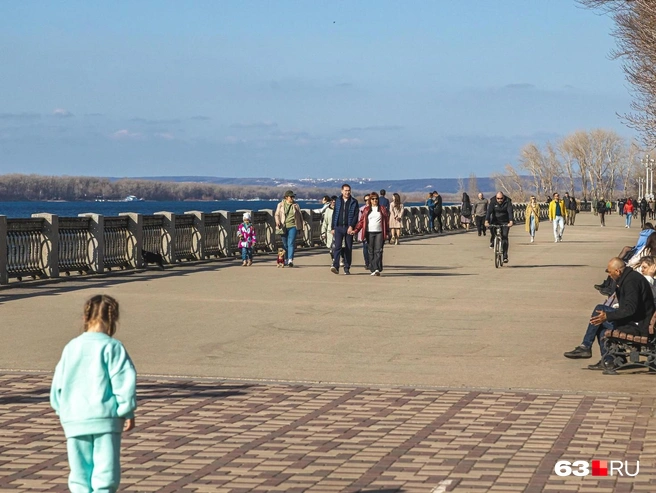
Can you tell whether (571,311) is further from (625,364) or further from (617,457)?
(617,457)

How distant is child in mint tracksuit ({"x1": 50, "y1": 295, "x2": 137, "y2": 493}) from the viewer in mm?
5668

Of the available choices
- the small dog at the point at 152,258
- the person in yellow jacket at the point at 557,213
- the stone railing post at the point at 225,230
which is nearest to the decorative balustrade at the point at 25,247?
the small dog at the point at 152,258

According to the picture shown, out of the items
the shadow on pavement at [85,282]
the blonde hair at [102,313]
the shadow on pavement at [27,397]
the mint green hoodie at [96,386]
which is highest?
the blonde hair at [102,313]

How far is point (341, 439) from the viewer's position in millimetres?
8281

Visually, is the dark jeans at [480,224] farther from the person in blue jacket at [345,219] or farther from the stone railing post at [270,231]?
the person in blue jacket at [345,219]

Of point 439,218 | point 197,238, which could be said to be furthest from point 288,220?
point 439,218

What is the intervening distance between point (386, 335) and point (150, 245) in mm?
13608

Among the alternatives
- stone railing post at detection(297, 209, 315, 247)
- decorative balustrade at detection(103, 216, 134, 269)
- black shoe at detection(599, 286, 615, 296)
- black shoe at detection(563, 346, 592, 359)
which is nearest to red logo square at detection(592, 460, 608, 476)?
black shoe at detection(563, 346, 592, 359)

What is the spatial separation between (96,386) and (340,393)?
477 cm

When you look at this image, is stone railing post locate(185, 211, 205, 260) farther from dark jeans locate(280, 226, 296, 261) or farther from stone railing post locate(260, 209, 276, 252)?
stone railing post locate(260, 209, 276, 252)

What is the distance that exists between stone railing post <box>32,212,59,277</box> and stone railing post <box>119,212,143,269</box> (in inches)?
119

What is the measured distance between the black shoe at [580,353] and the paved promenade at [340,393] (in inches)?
2.9

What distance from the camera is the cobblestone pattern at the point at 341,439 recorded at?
7016 mm

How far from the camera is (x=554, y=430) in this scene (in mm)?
8578
